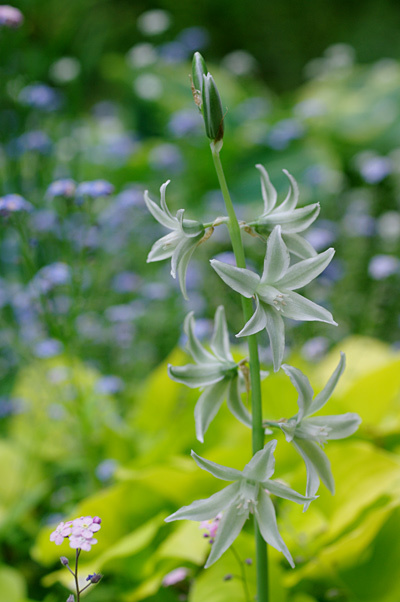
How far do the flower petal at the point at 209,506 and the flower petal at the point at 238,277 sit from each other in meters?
0.23

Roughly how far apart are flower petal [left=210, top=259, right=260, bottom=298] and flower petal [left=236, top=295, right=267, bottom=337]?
18mm

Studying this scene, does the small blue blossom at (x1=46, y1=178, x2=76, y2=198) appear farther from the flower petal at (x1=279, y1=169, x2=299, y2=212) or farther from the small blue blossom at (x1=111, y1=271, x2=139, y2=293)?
the small blue blossom at (x1=111, y1=271, x2=139, y2=293)

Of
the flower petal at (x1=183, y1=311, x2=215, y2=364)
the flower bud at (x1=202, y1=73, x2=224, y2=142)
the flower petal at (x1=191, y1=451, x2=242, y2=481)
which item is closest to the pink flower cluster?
the flower petal at (x1=191, y1=451, x2=242, y2=481)

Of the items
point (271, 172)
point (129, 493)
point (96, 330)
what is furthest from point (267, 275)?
point (271, 172)

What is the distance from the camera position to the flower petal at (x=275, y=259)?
68 centimetres

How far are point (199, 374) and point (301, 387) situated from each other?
13 centimetres

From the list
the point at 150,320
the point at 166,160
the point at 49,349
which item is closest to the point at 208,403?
the point at 49,349

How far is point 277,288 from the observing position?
71cm

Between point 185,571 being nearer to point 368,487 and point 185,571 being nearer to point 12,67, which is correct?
point 368,487

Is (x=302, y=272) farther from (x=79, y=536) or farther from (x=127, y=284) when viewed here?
(x=127, y=284)

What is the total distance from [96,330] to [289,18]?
631 centimetres

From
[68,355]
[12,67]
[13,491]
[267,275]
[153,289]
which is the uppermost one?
[12,67]

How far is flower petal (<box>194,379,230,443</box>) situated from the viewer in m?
0.79

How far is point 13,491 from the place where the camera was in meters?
1.59
